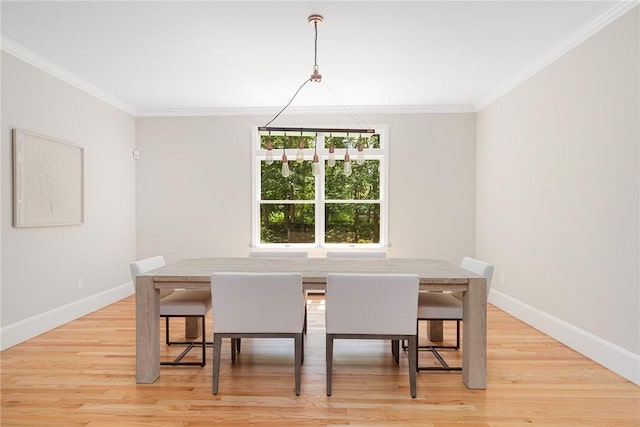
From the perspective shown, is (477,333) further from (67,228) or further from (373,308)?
(67,228)

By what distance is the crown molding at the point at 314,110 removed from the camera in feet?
17.1

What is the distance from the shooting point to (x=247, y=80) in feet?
13.7

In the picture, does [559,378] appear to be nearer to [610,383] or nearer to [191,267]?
[610,383]

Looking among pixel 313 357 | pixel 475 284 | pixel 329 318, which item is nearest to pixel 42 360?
pixel 313 357

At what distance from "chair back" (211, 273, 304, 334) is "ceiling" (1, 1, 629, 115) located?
186 centimetres

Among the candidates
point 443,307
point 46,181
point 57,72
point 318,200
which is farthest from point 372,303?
point 57,72

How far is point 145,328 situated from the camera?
2.56 meters

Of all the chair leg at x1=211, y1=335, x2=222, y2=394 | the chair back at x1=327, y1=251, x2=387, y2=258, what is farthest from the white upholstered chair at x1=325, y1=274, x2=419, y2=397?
the chair back at x1=327, y1=251, x2=387, y2=258

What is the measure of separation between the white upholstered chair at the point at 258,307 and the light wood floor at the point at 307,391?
0.82ft

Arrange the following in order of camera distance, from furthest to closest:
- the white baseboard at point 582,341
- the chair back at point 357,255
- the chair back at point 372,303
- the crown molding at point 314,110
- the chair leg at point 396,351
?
1. the crown molding at point 314,110
2. the chair back at point 357,255
3. the chair leg at point 396,351
4. the white baseboard at point 582,341
5. the chair back at point 372,303

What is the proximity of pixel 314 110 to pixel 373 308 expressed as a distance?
351 centimetres

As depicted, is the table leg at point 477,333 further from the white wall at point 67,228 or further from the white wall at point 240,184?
the white wall at point 67,228

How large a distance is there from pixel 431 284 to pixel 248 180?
344cm

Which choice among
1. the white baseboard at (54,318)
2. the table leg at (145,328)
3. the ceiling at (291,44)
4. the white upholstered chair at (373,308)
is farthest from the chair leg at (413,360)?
the white baseboard at (54,318)
